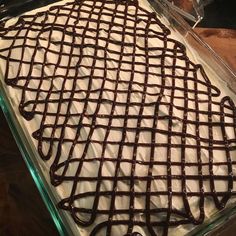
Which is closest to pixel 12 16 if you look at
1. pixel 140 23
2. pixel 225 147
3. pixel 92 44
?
pixel 92 44

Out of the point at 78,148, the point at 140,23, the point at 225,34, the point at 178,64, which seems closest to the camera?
the point at 78,148

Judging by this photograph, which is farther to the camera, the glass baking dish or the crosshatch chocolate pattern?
the glass baking dish

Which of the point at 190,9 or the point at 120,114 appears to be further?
the point at 190,9

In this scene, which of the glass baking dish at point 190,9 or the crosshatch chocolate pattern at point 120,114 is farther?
the glass baking dish at point 190,9

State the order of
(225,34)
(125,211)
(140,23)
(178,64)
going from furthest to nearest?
(225,34) → (140,23) → (178,64) → (125,211)

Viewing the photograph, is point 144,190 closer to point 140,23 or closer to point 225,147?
point 225,147

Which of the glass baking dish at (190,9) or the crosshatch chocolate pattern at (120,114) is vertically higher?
the glass baking dish at (190,9)

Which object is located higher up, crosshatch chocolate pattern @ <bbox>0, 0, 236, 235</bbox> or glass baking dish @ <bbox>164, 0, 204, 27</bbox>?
glass baking dish @ <bbox>164, 0, 204, 27</bbox>

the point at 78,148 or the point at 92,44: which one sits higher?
the point at 92,44
